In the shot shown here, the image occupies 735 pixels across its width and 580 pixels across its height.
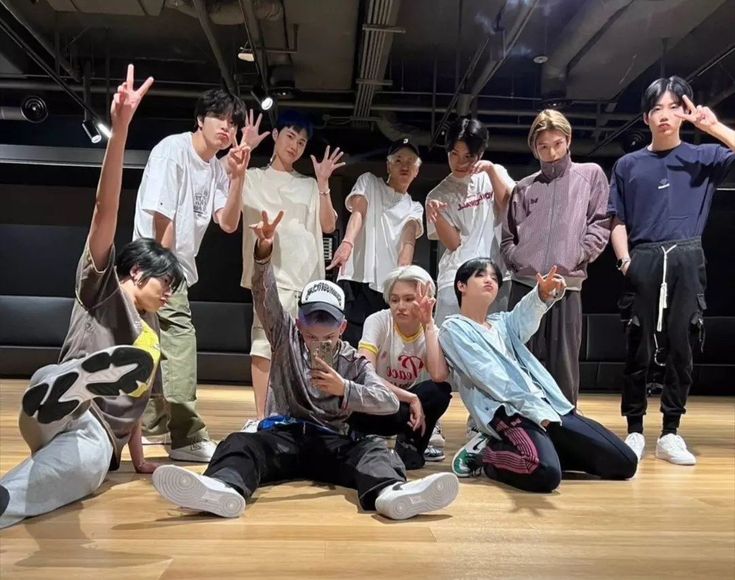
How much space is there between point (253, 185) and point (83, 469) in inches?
57.3

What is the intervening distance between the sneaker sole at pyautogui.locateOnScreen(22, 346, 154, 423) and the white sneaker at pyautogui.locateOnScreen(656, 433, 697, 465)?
2.10 meters

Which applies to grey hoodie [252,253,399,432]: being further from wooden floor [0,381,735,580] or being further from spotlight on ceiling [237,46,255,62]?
spotlight on ceiling [237,46,255,62]

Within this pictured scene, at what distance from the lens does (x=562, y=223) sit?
8.40 ft

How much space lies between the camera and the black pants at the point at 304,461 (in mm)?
1735

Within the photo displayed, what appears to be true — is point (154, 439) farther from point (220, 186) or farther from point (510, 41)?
point (510, 41)

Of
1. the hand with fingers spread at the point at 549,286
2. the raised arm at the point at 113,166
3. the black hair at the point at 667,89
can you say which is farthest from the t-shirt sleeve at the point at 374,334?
the black hair at the point at 667,89

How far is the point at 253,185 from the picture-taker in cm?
279

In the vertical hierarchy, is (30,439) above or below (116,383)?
below

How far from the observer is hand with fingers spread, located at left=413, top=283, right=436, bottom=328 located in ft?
7.44

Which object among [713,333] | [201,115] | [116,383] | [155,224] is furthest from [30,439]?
[713,333]

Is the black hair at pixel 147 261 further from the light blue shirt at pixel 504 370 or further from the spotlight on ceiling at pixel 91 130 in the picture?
the spotlight on ceiling at pixel 91 130

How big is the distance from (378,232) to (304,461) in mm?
1265

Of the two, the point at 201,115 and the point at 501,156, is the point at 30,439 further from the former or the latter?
the point at 501,156

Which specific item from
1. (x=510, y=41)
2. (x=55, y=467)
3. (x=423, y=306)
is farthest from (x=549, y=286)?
(x=510, y=41)
